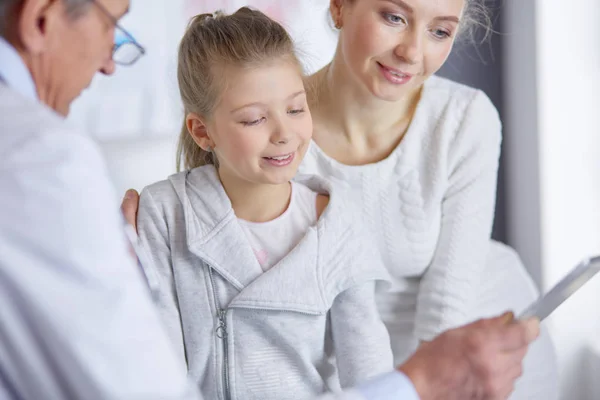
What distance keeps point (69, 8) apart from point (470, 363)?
2.24 feet

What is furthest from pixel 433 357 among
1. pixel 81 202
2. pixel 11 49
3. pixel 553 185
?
pixel 553 185

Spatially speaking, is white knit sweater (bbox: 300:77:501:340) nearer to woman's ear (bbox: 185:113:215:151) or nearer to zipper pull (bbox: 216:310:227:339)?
woman's ear (bbox: 185:113:215:151)

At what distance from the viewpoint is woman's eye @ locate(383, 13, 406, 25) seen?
161 centimetres

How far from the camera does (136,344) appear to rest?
836 millimetres

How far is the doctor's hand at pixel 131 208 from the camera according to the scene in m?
1.45

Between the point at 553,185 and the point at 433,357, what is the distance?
1.63m

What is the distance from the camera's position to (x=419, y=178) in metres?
1.81

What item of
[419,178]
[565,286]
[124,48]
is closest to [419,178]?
[419,178]

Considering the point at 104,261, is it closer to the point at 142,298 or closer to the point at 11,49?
the point at 142,298

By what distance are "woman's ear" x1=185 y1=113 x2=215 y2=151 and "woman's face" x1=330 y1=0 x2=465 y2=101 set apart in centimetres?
40

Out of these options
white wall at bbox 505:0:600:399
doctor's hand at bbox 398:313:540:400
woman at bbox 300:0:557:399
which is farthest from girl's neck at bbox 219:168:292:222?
white wall at bbox 505:0:600:399

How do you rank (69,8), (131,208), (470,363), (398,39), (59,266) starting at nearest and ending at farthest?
(59,266) → (69,8) → (470,363) → (131,208) → (398,39)

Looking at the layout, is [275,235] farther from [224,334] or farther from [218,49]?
[218,49]

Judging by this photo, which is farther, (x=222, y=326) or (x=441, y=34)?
(x=441, y=34)
